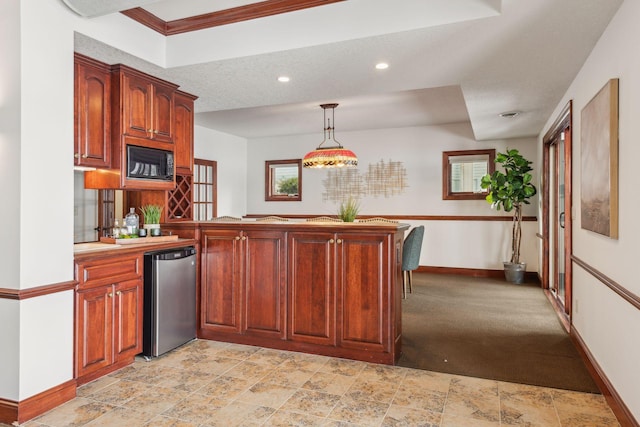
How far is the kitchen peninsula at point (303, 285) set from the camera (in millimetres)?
3223

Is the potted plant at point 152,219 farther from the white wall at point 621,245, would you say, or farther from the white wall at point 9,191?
the white wall at point 621,245

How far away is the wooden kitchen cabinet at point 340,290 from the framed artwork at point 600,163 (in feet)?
4.58

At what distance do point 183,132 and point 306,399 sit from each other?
266cm

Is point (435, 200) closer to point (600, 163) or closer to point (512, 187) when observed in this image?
point (512, 187)

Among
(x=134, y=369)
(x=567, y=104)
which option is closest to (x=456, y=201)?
(x=567, y=104)

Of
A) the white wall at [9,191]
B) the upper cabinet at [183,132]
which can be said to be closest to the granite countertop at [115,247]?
the white wall at [9,191]

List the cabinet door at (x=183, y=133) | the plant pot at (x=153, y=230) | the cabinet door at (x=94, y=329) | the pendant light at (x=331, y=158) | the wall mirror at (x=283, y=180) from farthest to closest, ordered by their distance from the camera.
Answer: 1. the wall mirror at (x=283, y=180)
2. the pendant light at (x=331, y=158)
3. the cabinet door at (x=183, y=133)
4. the plant pot at (x=153, y=230)
5. the cabinet door at (x=94, y=329)

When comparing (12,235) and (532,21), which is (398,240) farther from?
(12,235)

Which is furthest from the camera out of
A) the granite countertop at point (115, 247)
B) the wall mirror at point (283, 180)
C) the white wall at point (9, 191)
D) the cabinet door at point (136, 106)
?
the wall mirror at point (283, 180)

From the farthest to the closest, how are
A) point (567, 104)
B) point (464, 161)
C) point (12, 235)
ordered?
1. point (464, 161)
2. point (567, 104)
3. point (12, 235)

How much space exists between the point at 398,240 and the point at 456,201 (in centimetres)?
420

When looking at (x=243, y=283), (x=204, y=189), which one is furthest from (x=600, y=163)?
(x=204, y=189)

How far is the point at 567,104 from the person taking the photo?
393 centimetres

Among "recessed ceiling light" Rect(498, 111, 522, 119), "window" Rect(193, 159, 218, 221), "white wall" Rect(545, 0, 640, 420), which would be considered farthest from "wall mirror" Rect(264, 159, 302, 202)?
"white wall" Rect(545, 0, 640, 420)
